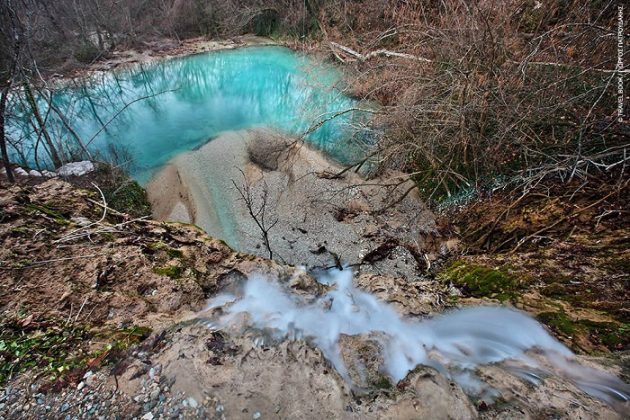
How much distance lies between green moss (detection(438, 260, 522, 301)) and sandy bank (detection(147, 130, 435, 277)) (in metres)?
1.17

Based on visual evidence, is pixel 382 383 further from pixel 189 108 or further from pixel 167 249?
pixel 189 108

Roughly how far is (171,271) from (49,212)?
3.91 feet

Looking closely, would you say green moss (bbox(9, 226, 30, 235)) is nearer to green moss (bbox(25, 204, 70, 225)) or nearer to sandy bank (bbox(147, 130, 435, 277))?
green moss (bbox(25, 204, 70, 225))

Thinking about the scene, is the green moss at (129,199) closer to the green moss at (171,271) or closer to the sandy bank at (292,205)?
the sandy bank at (292,205)

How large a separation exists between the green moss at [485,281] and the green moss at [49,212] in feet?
12.4

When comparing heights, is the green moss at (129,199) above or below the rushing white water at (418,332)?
below

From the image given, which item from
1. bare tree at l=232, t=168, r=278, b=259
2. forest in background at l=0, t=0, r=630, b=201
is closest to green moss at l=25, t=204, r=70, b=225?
bare tree at l=232, t=168, r=278, b=259

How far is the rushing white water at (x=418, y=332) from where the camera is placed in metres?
2.27

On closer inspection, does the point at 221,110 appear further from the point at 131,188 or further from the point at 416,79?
the point at 416,79

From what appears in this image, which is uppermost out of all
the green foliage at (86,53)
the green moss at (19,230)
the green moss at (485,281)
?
the green foliage at (86,53)

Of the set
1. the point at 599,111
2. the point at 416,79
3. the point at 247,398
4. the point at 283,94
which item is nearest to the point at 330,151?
the point at 416,79

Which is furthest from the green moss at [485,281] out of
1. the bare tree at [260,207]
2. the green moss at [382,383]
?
the bare tree at [260,207]

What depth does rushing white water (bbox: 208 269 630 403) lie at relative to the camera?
7.44 feet

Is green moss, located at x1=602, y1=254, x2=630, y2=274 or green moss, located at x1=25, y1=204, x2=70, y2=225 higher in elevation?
green moss, located at x1=25, y1=204, x2=70, y2=225
